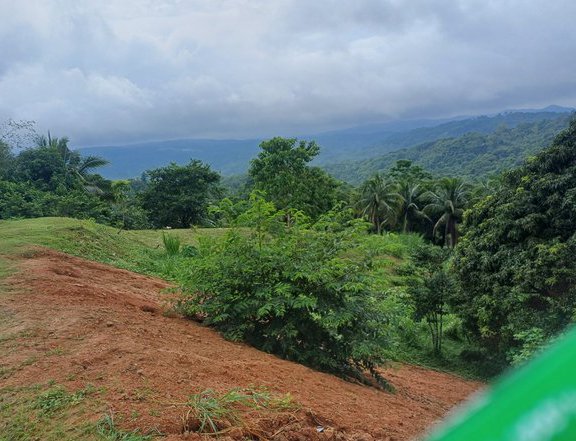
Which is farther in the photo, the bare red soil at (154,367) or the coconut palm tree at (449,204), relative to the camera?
the coconut palm tree at (449,204)

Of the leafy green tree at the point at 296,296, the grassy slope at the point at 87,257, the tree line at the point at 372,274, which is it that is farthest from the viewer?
the tree line at the point at 372,274

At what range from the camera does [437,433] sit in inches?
24.1

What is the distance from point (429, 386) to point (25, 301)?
698 cm

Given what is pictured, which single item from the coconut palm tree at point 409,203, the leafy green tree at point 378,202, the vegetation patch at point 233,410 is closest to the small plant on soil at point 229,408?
the vegetation patch at point 233,410

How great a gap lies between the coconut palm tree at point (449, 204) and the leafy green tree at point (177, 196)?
1625cm

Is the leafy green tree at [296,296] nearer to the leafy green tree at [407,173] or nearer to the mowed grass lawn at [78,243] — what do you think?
the mowed grass lawn at [78,243]

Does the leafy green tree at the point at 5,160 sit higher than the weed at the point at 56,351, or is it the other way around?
the leafy green tree at the point at 5,160

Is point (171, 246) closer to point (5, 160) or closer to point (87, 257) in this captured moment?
point (87, 257)

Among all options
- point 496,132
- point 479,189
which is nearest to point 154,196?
point 479,189

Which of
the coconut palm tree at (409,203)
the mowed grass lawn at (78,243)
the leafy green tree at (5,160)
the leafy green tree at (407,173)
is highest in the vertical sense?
the leafy green tree at (5,160)

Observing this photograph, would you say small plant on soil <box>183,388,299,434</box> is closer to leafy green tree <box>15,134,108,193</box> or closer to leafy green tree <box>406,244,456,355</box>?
leafy green tree <box>406,244,456,355</box>

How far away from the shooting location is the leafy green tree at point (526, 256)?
10.9 m

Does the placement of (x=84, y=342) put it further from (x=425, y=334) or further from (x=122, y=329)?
(x=425, y=334)

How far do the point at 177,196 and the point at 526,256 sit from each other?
25.9m
